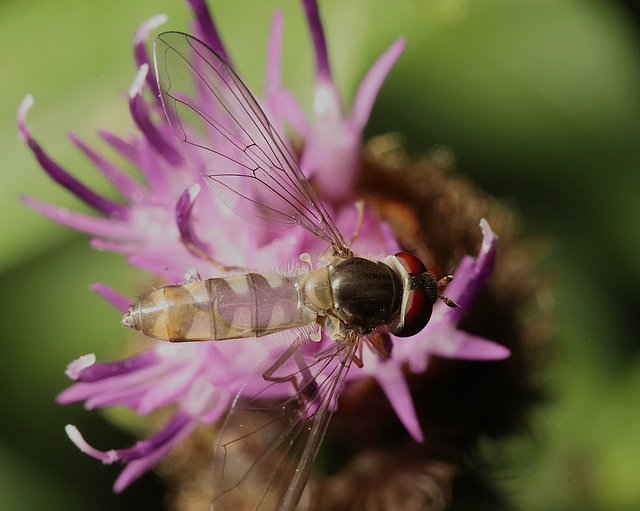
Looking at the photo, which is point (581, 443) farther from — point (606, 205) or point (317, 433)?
point (317, 433)

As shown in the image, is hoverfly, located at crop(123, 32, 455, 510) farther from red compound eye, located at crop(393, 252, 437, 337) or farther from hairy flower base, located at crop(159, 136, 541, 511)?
hairy flower base, located at crop(159, 136, 541, 511)

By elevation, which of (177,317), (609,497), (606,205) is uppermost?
(177,317)

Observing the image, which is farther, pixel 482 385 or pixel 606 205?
pixel 606 205

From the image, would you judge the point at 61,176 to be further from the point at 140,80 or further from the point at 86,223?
the point at 140,80

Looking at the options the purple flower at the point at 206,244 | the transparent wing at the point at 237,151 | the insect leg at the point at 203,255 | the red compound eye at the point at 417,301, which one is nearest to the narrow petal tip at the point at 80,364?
the purple flower at the point at 206,244


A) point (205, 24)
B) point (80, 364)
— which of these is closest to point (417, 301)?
point (80, 364)

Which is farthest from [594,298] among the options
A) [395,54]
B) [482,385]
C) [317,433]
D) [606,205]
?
[317,433]
